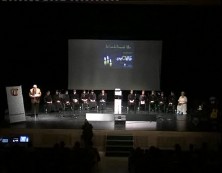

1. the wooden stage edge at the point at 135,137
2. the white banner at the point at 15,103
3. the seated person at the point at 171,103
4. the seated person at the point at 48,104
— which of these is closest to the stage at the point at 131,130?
the wooden stage edge at the point at 135,137

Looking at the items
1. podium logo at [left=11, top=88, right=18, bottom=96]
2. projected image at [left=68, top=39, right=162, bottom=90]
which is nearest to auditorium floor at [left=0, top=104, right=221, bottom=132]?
podium logo at [left=11, top=88, right=18, bottom=96]

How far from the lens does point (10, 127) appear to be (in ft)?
55.5

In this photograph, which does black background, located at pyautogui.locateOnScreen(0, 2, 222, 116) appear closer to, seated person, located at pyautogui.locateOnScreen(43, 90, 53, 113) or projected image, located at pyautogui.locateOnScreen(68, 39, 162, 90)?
A: projected image, located at pyautogui.locateOnScreen(68, 39, 162, 90)

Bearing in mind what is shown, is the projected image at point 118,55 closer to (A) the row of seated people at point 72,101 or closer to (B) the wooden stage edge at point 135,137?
(A) the row of seated people at point 72,101

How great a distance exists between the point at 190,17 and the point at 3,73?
347 inches

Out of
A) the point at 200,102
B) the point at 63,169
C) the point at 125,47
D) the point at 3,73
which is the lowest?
the point at 63,169

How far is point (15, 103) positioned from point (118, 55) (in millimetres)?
5693

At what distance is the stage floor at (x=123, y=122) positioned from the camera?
17.3m

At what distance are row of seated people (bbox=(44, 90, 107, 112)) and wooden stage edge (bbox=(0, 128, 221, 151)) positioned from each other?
291 centimetres

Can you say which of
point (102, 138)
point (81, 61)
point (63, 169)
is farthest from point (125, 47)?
point (63, 169)

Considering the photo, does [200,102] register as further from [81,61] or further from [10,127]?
[10,127]

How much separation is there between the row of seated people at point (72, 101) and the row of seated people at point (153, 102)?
121 cm

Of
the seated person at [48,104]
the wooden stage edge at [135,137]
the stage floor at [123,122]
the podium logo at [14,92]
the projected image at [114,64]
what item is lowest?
the wooden stage edge at [135,137]

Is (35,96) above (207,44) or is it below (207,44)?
below
